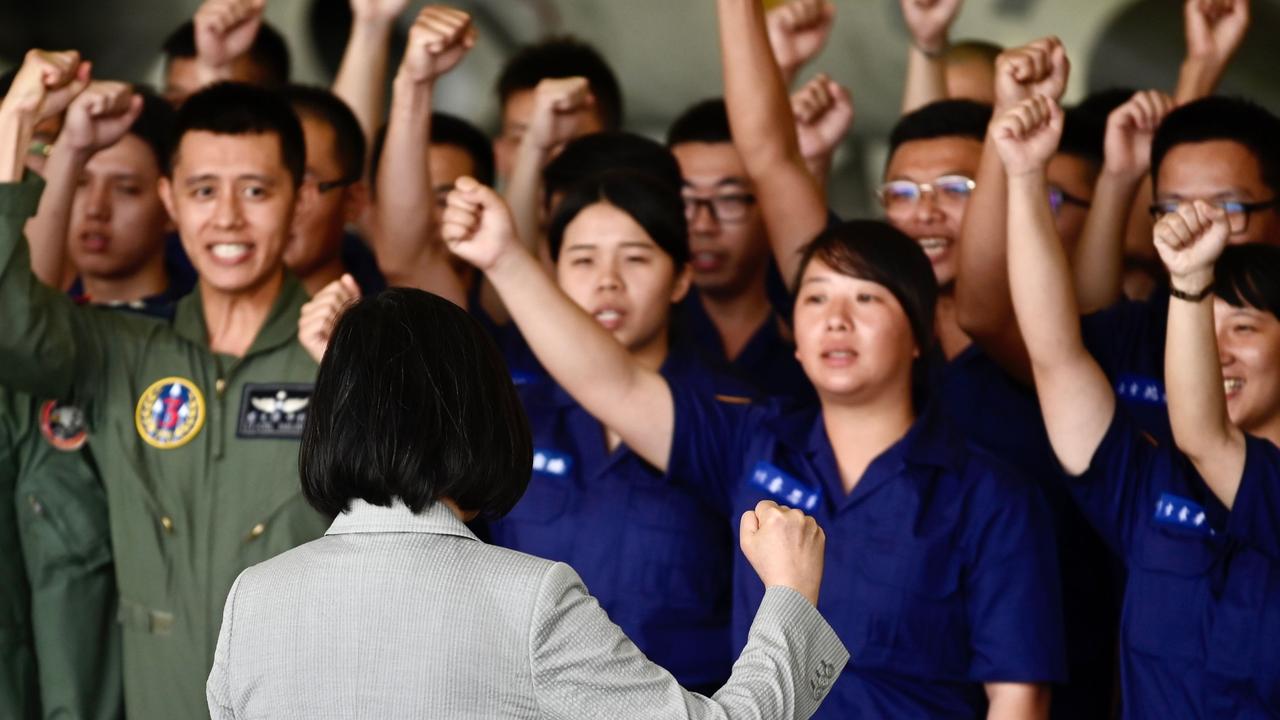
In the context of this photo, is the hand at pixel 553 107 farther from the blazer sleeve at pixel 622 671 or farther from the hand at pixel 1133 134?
the blazer sleeve at pixel 622 671

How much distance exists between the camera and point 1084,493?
229 centimetres

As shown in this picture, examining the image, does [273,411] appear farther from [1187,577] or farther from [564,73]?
[564,73]

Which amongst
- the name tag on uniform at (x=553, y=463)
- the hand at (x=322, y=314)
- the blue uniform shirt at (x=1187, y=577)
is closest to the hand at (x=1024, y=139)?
the blue uniform shirt at (x=1187, y=577)

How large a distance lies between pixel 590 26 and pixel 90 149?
257 cm

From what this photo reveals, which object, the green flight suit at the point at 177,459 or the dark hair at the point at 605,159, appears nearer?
the green flight suit at the point at 177,459

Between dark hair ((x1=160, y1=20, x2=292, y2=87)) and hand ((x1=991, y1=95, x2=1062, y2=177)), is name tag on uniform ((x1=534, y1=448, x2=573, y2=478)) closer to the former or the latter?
hand ((x1=991, y1=95, x2=1062, y2=177))

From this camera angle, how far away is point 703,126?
11.0ft

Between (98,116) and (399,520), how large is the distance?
1485mm

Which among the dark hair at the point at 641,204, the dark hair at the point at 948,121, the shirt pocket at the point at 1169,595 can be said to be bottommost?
the shirt pocket at the point at 1169,595

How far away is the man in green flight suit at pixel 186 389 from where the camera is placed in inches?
93.0

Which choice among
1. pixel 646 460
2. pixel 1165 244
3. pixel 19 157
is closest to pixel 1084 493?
pixel 1165 244

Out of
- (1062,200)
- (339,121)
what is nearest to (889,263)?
(1062,200)

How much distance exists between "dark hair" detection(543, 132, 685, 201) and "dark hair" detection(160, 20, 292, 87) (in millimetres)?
1093

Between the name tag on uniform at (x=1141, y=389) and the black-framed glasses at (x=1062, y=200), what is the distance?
492mm
